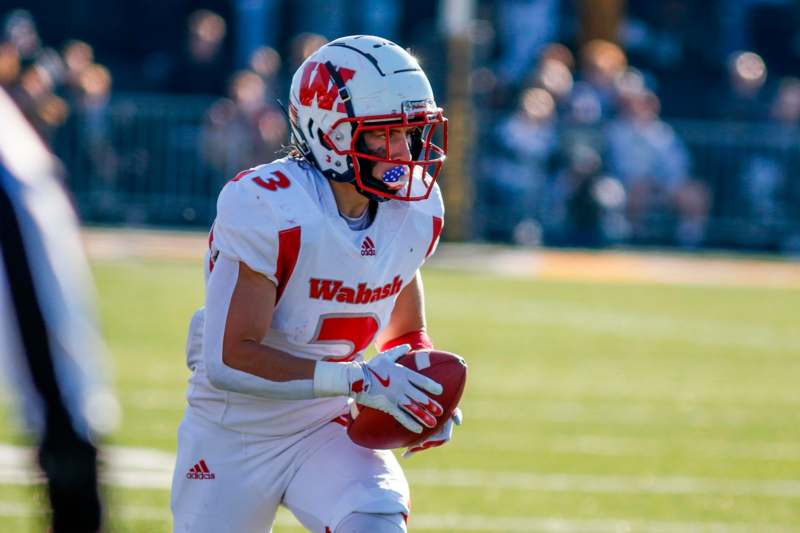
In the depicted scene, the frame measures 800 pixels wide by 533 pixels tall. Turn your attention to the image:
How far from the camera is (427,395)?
13.2ft

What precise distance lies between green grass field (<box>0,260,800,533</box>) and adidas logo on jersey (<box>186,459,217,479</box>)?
244 mm

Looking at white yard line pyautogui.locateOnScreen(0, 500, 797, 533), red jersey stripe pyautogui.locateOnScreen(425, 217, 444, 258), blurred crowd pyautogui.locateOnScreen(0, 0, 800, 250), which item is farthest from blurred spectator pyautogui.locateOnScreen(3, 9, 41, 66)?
red jersey stripe pyautogui.locateOnScreen(425, 217, 444, 258)

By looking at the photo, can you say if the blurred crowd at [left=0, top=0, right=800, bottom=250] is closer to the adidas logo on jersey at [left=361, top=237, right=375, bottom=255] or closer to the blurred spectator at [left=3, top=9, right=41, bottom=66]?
the blurred spectator at [left=3, top=9, right=41, bottom=66]

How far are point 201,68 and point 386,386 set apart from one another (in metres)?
13.3

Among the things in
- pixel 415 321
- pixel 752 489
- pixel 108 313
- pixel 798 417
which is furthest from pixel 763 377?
pixel 415 321

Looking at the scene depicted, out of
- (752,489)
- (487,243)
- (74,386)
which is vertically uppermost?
(74,386)

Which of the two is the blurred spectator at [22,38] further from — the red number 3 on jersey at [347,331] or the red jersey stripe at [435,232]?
the red number 3 on jersey at [347,331]

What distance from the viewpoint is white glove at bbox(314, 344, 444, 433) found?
12.9 feet

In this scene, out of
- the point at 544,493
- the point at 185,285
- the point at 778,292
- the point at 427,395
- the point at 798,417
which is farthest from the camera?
the point at 778,292

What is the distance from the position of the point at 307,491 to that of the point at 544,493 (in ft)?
9.24

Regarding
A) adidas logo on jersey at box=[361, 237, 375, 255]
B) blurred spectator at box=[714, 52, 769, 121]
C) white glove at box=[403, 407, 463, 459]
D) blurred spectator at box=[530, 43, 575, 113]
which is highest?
adidas logo on jersey at box=[361, 237, 375, 255]

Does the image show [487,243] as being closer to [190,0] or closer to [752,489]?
[190,0]

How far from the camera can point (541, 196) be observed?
16.8 metres

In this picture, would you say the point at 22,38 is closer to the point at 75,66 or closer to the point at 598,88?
the point at 75,66
